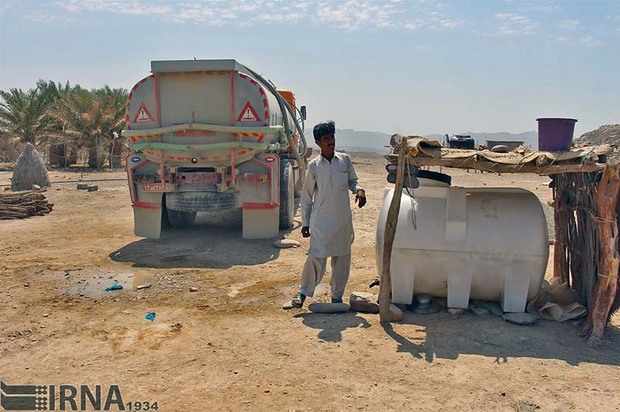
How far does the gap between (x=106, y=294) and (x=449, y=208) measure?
12.4ft

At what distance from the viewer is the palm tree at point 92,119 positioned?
22312 mm

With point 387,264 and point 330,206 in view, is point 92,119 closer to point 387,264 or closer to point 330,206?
point 330,206

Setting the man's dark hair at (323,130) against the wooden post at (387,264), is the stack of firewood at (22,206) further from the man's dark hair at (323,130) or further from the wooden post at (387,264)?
the wooden post at (387,264)

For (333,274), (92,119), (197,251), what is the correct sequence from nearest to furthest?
(333,274), (197,251), (92,119)

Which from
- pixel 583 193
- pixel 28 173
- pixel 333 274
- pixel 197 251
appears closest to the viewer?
pixel 583 193

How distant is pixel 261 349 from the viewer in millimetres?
4160

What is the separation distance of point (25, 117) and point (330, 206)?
2289cm

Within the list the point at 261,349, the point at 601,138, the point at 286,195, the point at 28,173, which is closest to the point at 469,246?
the point at 261,349

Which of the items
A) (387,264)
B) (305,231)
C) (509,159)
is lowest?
(387,264)

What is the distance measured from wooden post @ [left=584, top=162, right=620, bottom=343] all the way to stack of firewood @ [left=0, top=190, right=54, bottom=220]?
1012 centimetres

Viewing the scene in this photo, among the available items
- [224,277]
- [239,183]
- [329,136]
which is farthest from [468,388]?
[239,183]

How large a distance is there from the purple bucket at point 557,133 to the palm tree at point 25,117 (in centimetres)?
2341

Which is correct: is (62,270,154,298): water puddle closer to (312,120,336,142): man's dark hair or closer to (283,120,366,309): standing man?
(283,120,366,309): standing man

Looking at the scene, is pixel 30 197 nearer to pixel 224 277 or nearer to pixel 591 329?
pixel 224 277
